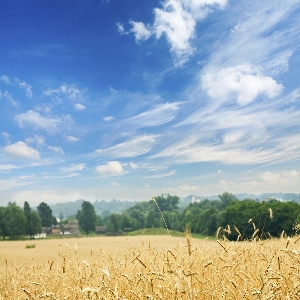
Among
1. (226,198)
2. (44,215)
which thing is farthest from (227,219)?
(226,198)

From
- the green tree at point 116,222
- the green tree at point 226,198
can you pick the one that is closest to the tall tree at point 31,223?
the green tree at point 116,222

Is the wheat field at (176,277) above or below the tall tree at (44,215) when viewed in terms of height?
below

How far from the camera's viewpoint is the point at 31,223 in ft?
335

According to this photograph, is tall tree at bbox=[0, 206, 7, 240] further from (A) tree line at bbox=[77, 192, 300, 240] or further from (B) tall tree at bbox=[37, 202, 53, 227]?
(A) tree line at bbox=[77, 192, 300, 240]

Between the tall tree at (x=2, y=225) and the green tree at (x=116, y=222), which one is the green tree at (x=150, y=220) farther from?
the tall tree at (x=2, y=225)

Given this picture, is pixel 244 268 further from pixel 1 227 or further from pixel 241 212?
pixel 1 227

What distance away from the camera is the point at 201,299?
432cm

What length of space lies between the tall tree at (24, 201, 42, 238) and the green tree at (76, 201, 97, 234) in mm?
23281

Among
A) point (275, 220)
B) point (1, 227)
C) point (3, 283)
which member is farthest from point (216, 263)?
point (1, 227)

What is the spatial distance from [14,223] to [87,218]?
32447 mm

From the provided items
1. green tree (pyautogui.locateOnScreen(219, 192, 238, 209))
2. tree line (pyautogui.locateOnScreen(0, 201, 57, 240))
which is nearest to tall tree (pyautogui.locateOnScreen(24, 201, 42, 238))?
tree line (pyautogui.locateOnScreen(0, 201, 57, 240))

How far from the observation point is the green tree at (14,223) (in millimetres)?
99312

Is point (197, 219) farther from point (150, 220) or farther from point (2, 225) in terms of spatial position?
point (2, 225)

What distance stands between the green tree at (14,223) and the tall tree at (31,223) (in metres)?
1.68
